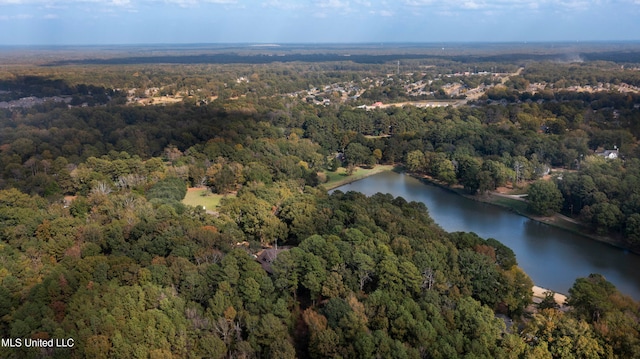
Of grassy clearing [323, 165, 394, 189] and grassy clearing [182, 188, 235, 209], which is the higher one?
grassy clearing [182, 188, 235, 209]

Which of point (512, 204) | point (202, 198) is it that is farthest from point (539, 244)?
point (202, 198)

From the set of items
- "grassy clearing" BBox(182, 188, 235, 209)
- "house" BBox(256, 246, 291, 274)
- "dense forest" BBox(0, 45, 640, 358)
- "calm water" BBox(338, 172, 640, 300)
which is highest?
"dense forest" BBox(0, 45, 640, 358)

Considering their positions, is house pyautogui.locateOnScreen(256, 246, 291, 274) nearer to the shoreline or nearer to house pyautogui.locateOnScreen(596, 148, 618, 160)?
the shoreline

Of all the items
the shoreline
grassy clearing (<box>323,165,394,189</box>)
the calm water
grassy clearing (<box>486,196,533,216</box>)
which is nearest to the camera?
the calm water

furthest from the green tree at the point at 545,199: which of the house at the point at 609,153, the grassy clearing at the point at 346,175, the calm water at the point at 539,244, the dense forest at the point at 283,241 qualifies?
the grassy clearing at the point at 346,175

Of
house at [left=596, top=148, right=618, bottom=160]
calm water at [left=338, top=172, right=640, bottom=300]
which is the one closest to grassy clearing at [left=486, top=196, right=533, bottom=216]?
calm water at [left=338, top=172, right=640, bottom=300]

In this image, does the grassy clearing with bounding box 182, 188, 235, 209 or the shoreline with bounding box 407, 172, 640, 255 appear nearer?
the shoreline with bounding box 407, 172, 640, 255

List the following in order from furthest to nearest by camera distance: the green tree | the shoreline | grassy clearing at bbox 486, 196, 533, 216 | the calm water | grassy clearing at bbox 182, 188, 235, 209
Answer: grassy clearing at bbox 486, 196, 533, 216
grassy clearing at bbox 182, 188, 235, 209
the green tree
the shoreline
the calm water
